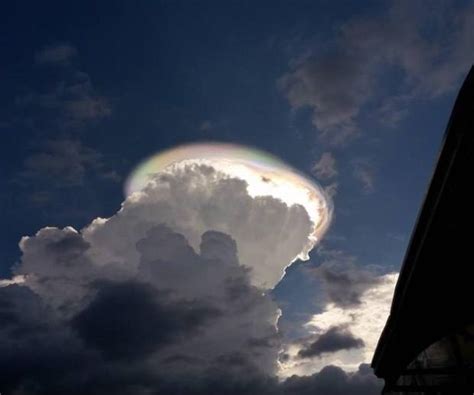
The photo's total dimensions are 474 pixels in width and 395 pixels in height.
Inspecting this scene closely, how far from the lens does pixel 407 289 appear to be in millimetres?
5812

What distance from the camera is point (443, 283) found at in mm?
5574

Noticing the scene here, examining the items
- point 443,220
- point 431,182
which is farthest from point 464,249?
point 431,182

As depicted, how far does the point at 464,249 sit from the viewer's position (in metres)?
4.87

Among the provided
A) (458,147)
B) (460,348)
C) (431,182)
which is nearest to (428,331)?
(460,348)

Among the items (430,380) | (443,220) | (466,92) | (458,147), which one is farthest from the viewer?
(430,380)

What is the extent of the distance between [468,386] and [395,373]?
273 cm

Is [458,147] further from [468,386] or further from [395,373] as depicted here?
[395,373]

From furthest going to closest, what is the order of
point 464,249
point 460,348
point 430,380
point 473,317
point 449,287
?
1. point 430,380
2. point 460,348
3. point 473,317
4. point 449,287
5. point 464,249

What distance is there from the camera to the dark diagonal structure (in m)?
3.45

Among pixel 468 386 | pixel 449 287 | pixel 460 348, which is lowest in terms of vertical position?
pixel 468 386

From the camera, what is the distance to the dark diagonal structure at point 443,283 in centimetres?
345

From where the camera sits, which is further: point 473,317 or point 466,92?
point 473,317

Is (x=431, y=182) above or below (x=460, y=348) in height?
above

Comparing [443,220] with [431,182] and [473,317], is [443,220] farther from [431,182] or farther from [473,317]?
[473,317]
